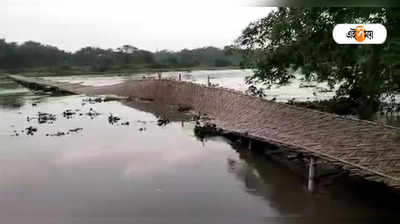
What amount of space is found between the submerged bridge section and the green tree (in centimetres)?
149

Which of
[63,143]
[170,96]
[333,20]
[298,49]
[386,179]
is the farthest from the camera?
[170,96]

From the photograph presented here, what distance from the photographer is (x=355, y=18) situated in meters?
8.63

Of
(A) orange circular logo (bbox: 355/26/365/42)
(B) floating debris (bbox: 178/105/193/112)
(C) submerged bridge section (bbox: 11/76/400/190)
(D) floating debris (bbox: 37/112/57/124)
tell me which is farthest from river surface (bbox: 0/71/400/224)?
(B) floating debris (bbox: 178/105/193/112)

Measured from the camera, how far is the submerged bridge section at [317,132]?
6359 millimetres

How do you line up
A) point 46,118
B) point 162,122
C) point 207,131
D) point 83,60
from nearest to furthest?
1. point 207,131
2. point 162,122
3. point 46,118
4. point 83,60

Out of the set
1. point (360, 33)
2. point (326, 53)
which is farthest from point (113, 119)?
point (360, 33)

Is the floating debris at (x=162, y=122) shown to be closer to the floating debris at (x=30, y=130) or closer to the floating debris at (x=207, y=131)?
the floating debris at (x=207, y=131)

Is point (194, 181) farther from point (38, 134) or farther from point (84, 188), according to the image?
point (38, 134)

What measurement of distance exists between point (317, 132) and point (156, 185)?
370 cm

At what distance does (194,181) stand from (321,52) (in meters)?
5.55

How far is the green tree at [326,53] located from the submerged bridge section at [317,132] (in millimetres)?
1486

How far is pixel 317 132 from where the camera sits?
8.06m

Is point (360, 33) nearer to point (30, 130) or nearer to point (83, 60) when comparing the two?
point (30, 130)

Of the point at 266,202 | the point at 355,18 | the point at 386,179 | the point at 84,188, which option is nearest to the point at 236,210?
the point at 266,202
